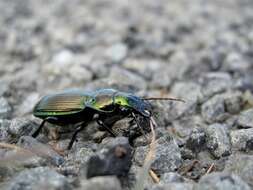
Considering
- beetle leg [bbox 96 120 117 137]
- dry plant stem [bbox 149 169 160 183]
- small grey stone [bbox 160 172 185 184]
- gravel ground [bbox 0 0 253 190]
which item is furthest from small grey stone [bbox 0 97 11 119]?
small grey stone [bbox 160 172 185 184]

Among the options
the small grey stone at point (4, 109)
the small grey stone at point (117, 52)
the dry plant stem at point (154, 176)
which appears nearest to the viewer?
the dry plant stem at point (154, 176)

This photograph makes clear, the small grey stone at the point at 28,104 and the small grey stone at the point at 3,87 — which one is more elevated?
the small grey stone at the point at 3,87

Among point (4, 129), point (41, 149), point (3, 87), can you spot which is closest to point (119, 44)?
point (3, 87)

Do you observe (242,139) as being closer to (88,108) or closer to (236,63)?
(88,108)

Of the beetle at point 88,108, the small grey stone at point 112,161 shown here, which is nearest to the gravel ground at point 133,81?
the small grey stone at point 112,161

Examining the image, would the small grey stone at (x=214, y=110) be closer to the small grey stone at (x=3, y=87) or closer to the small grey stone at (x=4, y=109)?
the small grey stone at (x=4, y=109)

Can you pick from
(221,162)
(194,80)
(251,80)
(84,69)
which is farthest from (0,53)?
(221,162)

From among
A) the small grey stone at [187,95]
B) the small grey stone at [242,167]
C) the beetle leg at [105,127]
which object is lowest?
the small grey stone at [187,95]
